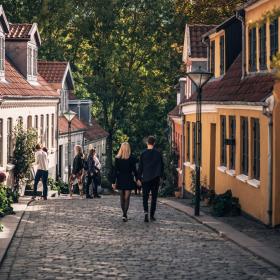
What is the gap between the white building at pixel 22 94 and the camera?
91.6 feet

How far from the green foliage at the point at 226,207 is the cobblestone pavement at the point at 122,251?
38.5 inches

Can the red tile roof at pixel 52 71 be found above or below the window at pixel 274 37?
above

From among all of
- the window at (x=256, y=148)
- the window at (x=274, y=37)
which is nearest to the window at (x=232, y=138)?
the window at (x=256, y=148)

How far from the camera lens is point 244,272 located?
11.6m

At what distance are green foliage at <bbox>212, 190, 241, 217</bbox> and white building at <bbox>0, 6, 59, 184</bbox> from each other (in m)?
7.84

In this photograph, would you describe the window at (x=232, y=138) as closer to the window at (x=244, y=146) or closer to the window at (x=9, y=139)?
the window at (x=244, y=146)

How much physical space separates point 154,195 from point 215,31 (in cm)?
1101

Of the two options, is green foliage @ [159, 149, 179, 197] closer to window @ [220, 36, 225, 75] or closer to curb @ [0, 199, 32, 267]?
window @ [220, 36, 225, 75]

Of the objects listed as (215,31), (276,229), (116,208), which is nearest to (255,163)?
(276,229)

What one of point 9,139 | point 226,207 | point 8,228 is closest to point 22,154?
point 9,139

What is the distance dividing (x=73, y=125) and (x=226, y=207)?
31.1m

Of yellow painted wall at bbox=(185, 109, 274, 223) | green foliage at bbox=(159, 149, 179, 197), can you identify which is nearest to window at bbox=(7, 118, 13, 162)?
yellow painted wall at bbox=(185, 109, 274, 223)

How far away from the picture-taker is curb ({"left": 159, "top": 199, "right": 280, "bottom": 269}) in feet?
42.1

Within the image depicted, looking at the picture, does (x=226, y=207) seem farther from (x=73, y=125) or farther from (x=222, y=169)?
(x=73, y=125)
